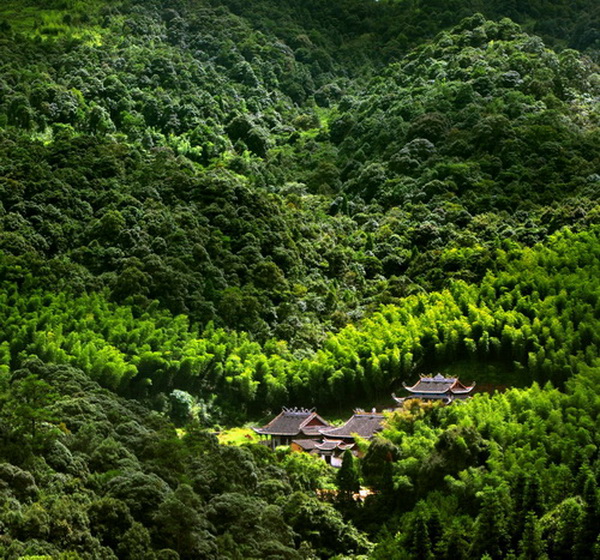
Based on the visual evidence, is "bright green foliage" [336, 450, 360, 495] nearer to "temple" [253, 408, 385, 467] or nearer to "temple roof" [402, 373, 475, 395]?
"temple" [253, 408, 385, 467]

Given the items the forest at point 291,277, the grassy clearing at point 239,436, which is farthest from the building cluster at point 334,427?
the forest at point 291,277

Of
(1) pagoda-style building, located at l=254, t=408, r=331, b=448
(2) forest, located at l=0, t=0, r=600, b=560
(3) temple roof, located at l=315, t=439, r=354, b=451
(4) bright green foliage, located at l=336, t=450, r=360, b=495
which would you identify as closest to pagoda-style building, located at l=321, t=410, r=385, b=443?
(3) temple roof, located at l=315, t=439, r=354, b=451

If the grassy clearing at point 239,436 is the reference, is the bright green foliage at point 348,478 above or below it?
above

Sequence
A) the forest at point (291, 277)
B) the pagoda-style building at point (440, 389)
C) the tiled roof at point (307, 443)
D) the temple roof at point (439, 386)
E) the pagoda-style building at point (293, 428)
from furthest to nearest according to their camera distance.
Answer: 1. the temple roof at point (439, 386)
2. the pagoda-style building at point (440, 389)
3. the pagoda-style building at point (293, 428)
4. the tiled roof at point (307, 443)
5. the forest at point (291, 277)

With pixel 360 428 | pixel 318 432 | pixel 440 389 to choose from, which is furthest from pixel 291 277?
pixel 360 428

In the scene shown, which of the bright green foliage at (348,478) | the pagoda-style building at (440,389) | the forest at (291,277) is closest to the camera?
the forest at (291,277)

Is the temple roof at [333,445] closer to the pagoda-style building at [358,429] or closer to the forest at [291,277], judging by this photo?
the pagoda-style building at [358,429]

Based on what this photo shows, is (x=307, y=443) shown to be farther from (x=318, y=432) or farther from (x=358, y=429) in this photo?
(x=358, y=429)

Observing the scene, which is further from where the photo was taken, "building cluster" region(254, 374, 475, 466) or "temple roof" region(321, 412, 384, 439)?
"temple roof" region(321, 412, 384, 439)
